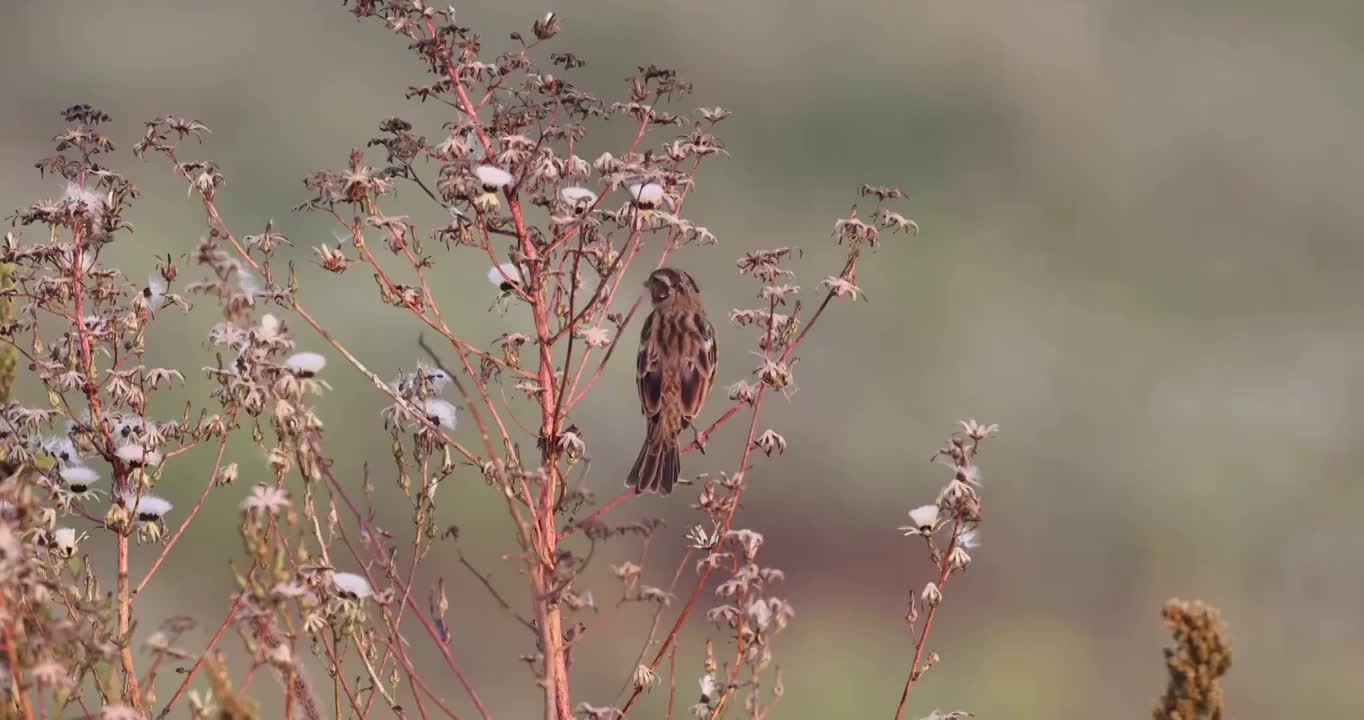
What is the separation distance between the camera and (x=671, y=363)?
445cm

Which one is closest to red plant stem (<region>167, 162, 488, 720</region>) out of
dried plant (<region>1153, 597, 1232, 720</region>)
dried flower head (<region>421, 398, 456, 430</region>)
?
dried flower head (<region>421, 398, 456, 430</region>)

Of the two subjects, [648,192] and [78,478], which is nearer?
[648,192]

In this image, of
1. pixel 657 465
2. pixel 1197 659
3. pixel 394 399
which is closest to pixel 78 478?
pixel 394 399

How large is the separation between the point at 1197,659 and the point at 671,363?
2.18m

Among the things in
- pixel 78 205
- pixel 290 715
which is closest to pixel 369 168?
pixel 78 205

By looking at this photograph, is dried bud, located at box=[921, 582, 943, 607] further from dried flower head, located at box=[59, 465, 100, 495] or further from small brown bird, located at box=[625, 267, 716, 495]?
dried flower head, located at box=[59, 465, 100, 495]

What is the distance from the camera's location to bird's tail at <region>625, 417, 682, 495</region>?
394 cm

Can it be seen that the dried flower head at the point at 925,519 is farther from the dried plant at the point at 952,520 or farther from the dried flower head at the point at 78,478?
the dried flower head at the point at 78,478

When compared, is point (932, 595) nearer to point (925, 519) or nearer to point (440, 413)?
point (925, 519)

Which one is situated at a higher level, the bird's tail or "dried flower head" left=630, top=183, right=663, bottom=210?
"dried flower head" left=630, top=183, right=663, bottom=210

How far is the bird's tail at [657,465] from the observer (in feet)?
12.9

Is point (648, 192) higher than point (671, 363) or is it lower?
lower

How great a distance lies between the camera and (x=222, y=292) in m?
2.51

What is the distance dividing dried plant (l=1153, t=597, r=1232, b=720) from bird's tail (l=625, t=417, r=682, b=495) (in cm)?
157
